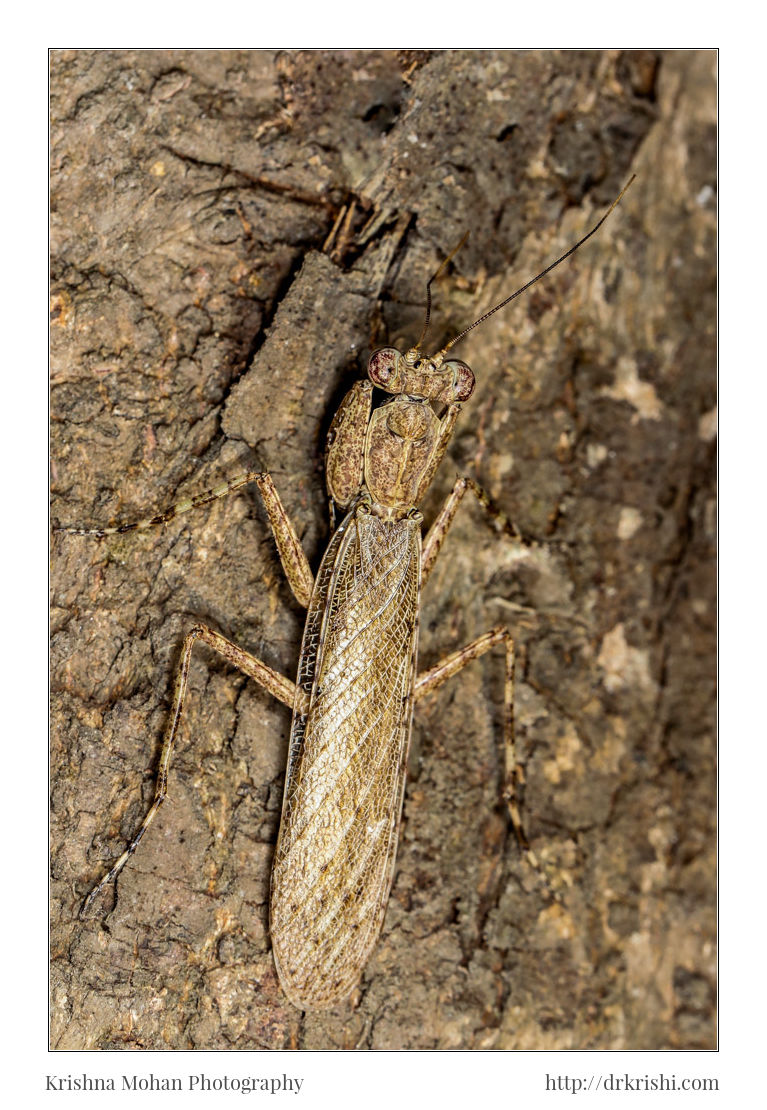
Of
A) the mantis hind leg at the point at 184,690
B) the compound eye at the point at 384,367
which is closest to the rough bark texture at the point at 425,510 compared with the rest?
the mantis hind leg at the point at 184,690

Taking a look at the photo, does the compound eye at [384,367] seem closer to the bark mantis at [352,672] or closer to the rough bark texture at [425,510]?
the bark mantis at [352,672]

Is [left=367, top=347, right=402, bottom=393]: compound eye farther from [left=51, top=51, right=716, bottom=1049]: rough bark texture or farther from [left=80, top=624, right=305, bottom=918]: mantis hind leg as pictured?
[left=80, top=624, right=305, bottom=918]: mantis hind leg

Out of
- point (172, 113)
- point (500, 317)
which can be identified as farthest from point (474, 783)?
point (172, 113)

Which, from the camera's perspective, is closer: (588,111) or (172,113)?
(172,113)

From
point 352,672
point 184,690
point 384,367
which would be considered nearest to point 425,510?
point 384,367

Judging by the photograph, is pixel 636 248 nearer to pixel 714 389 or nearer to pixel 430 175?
pixel 714 389
